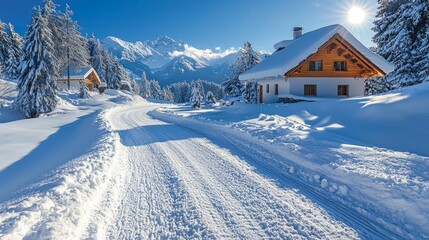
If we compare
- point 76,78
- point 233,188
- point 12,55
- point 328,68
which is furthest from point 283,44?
point 12,55

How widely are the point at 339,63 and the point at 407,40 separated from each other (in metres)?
5.59

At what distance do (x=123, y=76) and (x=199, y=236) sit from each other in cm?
7920

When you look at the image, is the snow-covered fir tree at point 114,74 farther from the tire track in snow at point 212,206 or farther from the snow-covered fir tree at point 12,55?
the tire track in snow at point 212,206

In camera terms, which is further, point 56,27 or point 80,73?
point 80,73

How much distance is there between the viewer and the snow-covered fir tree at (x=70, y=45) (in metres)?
43.8

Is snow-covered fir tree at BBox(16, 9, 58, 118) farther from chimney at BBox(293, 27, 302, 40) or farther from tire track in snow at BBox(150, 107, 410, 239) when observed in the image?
chimney at BBox(293, 27, 302, 40)

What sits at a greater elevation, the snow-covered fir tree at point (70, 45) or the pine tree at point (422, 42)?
the snow-covered fir tree at point (70, 45)

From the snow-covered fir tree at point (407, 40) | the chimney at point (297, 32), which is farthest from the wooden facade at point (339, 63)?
the chimney at point (297, 32)

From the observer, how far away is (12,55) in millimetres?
47250

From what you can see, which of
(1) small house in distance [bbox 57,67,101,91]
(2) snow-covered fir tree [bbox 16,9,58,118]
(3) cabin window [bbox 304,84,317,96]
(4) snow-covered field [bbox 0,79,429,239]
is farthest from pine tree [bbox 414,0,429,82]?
(1) small house in distance [bbox 57,67,101,91]

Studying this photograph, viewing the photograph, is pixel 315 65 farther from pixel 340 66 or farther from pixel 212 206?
pixel 212 206

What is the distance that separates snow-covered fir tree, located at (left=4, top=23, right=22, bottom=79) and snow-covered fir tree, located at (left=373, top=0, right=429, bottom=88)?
55.2 metres

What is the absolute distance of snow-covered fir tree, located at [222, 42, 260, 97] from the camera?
1769 inches

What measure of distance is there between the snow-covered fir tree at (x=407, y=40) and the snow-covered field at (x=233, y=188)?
53.0 ft
